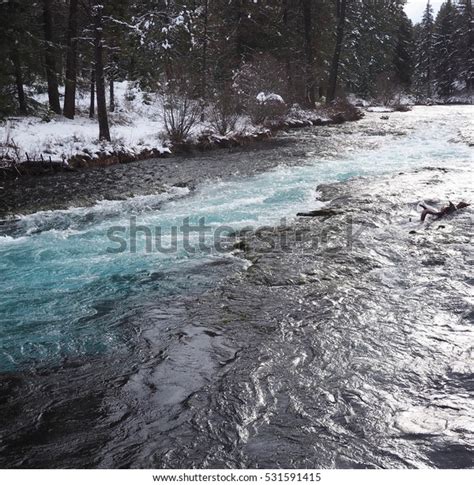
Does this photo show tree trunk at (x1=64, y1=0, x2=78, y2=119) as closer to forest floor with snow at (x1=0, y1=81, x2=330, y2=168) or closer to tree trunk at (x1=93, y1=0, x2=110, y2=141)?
forest floor with snow at (x1=0, y1=81, x2=330, y2=168)

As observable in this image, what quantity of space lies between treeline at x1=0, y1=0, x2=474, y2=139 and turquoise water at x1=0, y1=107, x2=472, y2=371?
6.34 m

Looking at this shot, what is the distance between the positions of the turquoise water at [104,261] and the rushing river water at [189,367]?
0.03 meters

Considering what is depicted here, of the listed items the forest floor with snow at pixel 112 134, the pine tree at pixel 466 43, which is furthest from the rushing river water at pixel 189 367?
the pine tree at pixel 466 43

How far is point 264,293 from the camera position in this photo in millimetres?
5602

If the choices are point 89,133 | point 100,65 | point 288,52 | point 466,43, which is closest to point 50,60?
point 100,65

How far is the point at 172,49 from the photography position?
24297 millimetres

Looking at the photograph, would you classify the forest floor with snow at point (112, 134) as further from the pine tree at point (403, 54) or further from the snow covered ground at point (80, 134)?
the pine tree at point (403, 54)

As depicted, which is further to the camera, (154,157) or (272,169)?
(154,157)

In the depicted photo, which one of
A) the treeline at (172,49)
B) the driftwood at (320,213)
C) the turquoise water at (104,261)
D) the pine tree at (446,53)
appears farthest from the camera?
the pine tree at (446,53)

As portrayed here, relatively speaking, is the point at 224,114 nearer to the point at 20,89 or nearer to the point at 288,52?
the point at 20,89

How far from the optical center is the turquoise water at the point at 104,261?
4715 mm
